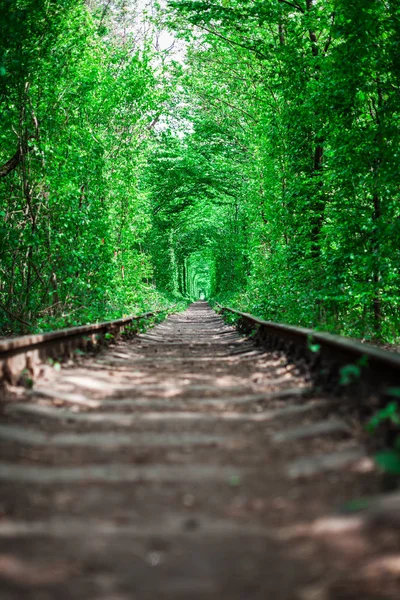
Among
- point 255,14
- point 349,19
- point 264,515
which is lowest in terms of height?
point 264,515

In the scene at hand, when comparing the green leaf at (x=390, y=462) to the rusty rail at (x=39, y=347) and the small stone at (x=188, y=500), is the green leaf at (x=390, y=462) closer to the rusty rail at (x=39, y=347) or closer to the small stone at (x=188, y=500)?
the small stone at (x=188, y=500)

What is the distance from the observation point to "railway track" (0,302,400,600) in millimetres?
1726

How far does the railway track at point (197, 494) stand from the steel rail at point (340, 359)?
0.07ft

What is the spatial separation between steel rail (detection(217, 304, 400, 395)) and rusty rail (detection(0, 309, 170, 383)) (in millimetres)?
2485

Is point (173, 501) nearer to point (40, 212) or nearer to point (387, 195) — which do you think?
point (387, 195)

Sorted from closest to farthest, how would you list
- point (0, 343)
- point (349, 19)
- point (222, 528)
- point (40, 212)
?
point (222, 528) < point (0, 343) < point (349, 19) < point (40, 212)

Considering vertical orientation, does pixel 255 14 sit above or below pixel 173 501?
above

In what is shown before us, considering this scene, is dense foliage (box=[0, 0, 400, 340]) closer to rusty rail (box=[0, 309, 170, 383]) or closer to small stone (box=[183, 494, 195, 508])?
rusty rail (box=[0, 309, 170, 383])

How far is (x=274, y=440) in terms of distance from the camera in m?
3.19

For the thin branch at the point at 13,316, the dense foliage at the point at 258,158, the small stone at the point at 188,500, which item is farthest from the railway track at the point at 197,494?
the thin branch at the point at 13,316

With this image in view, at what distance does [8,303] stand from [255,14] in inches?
343

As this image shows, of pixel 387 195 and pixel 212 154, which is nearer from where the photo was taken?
pixel 387 195

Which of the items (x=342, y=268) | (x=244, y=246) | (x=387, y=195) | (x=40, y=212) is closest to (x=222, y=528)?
(x=387, y=195)

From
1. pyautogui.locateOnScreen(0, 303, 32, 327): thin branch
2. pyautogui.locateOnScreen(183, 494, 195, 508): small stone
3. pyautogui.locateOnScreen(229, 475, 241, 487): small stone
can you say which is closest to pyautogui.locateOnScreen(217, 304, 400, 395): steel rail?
pyautogui.locateOnScreen(229, 475, 241, 487): small stone
